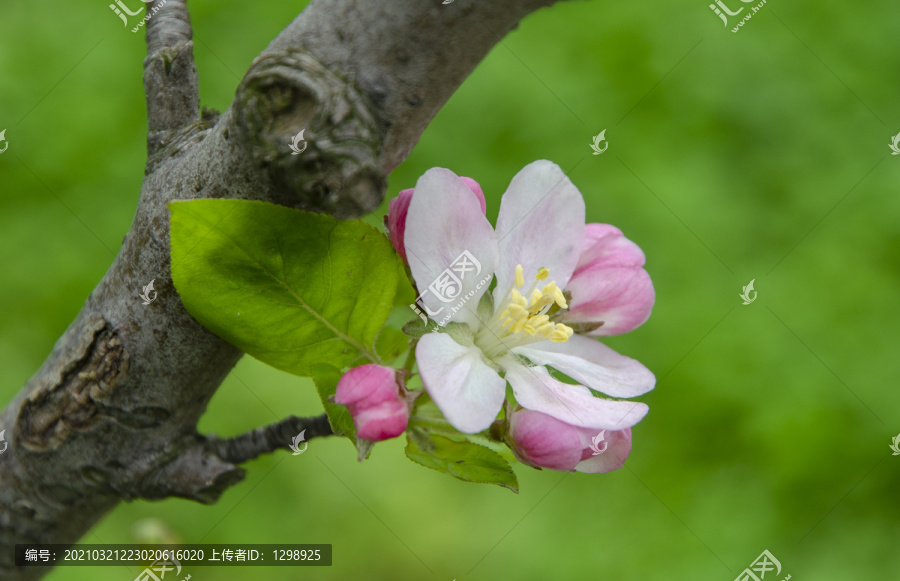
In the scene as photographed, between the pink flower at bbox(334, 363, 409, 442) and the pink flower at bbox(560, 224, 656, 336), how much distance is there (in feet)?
0.63

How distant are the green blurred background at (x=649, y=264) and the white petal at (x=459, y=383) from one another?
1107 millimetres

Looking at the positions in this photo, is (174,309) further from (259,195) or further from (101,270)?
(101,270)

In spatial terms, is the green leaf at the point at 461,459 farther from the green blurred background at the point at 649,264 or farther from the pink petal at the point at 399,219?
the green blurred background at the point at 649,264

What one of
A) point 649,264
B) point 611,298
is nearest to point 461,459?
point 611,298

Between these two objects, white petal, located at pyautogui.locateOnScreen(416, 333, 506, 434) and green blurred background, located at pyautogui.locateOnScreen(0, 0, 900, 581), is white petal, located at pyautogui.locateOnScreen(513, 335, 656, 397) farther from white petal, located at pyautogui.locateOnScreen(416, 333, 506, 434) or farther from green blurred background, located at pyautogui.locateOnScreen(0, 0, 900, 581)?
green blurred background, located at pyautogui.locateOnScreen(0, 0, 900, 581)

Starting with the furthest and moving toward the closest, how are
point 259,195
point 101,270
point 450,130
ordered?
point 450,130 < point 101,270 < point 259,195

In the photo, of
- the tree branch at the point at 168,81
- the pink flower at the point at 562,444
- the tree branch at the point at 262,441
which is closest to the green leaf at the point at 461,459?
the pink flower at the point at 562,444

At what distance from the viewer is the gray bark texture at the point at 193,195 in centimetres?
44

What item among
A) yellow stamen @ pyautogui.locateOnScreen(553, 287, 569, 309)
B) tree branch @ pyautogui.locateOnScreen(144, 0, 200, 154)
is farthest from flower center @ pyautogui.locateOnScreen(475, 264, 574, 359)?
tree branch @ pyautogui.locateOnScreen(144, 0, 200, 154)

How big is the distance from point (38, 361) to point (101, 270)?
0.24 meters

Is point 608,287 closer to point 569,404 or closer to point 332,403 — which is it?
point 569,404

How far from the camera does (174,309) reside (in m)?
0.54

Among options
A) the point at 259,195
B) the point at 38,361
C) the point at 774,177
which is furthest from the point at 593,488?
the point at 259,195

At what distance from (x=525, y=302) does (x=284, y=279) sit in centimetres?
20
